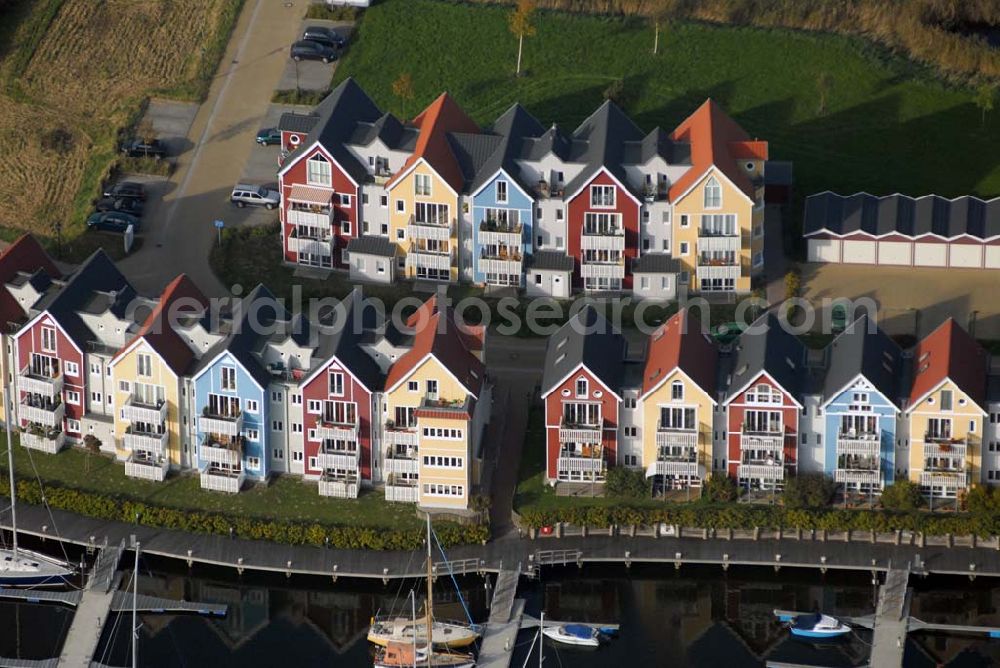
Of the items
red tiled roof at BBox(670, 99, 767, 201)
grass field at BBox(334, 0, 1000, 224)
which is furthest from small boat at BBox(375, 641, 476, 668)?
grass field at BBox(334, 0, 1000, 224)

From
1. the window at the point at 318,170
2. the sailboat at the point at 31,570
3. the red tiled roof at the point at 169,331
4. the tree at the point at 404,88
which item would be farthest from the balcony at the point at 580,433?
the tree at the point at 404,88

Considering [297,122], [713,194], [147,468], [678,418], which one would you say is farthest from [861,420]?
[297,122]

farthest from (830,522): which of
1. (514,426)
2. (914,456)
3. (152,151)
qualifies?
(152,151)

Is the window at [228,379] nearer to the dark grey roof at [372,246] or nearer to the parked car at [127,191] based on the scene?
the dark grey roof at [372,246]

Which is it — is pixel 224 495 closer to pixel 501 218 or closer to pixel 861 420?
pixel 501 218

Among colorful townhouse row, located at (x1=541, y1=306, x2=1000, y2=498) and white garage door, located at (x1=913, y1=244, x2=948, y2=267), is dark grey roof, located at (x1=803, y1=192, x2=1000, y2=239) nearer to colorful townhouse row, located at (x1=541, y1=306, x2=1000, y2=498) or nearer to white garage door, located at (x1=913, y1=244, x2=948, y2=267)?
white garage door, located at (x1=913, y1=244, x2=948, y2=267)

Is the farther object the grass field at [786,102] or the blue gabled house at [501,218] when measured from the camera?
the grass field at [786,102]
